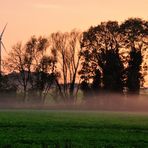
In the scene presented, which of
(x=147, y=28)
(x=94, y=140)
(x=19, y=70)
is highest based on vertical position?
(x=147, y=28)

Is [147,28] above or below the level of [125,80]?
above

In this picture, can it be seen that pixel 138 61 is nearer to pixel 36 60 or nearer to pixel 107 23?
pixel 107 23

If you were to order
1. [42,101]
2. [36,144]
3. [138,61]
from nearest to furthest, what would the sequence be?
[36,144] → [138,61] → [42,101]

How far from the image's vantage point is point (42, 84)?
125312 millimetres

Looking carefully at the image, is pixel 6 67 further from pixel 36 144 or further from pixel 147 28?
pixel 36 144

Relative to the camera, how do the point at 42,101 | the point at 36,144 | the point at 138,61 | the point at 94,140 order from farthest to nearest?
the point at 42,101, the point at 138,61, the point at 94,140, the point at 36,144

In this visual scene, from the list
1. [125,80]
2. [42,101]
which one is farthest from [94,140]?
[42,101]

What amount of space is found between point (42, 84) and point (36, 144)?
98703mm

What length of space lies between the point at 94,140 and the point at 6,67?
96849 millimetres

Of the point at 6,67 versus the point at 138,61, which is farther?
Answer: the point at 6,67

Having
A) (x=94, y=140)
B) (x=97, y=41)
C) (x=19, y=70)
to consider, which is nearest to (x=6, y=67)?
(x=19, y=70)

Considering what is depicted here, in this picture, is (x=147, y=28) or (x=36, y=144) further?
(x=147, y=28)

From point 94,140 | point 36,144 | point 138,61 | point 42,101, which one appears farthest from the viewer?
point 42,101

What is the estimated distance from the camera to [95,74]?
113m
